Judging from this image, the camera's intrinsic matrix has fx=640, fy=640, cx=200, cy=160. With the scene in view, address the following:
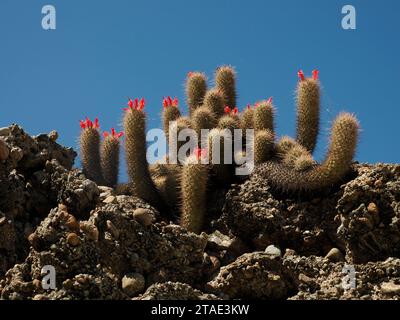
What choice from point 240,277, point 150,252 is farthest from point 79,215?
point 240,277

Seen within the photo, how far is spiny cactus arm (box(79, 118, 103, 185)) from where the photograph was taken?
9391 millimetres

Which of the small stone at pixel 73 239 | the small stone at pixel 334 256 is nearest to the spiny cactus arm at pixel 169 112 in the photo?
the small stone at pixel 334 256

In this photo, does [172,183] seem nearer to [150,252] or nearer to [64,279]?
[150,252]

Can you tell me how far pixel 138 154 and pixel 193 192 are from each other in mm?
1111

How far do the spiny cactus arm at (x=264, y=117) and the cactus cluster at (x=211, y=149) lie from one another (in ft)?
0.04

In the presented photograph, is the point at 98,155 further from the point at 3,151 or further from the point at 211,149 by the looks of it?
the point at 3,151

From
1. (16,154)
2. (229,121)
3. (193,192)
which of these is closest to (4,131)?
(16,154)

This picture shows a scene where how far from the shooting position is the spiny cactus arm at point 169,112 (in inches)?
364

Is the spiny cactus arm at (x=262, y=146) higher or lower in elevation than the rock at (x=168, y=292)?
higher

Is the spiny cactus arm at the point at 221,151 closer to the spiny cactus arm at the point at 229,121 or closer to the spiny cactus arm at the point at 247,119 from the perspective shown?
the spiny cactus arm at the point at 229,121

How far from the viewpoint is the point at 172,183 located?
854 centimetres

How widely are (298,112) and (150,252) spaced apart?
354cm

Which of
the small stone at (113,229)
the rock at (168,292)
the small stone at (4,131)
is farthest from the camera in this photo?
the small stone at (4,131)
